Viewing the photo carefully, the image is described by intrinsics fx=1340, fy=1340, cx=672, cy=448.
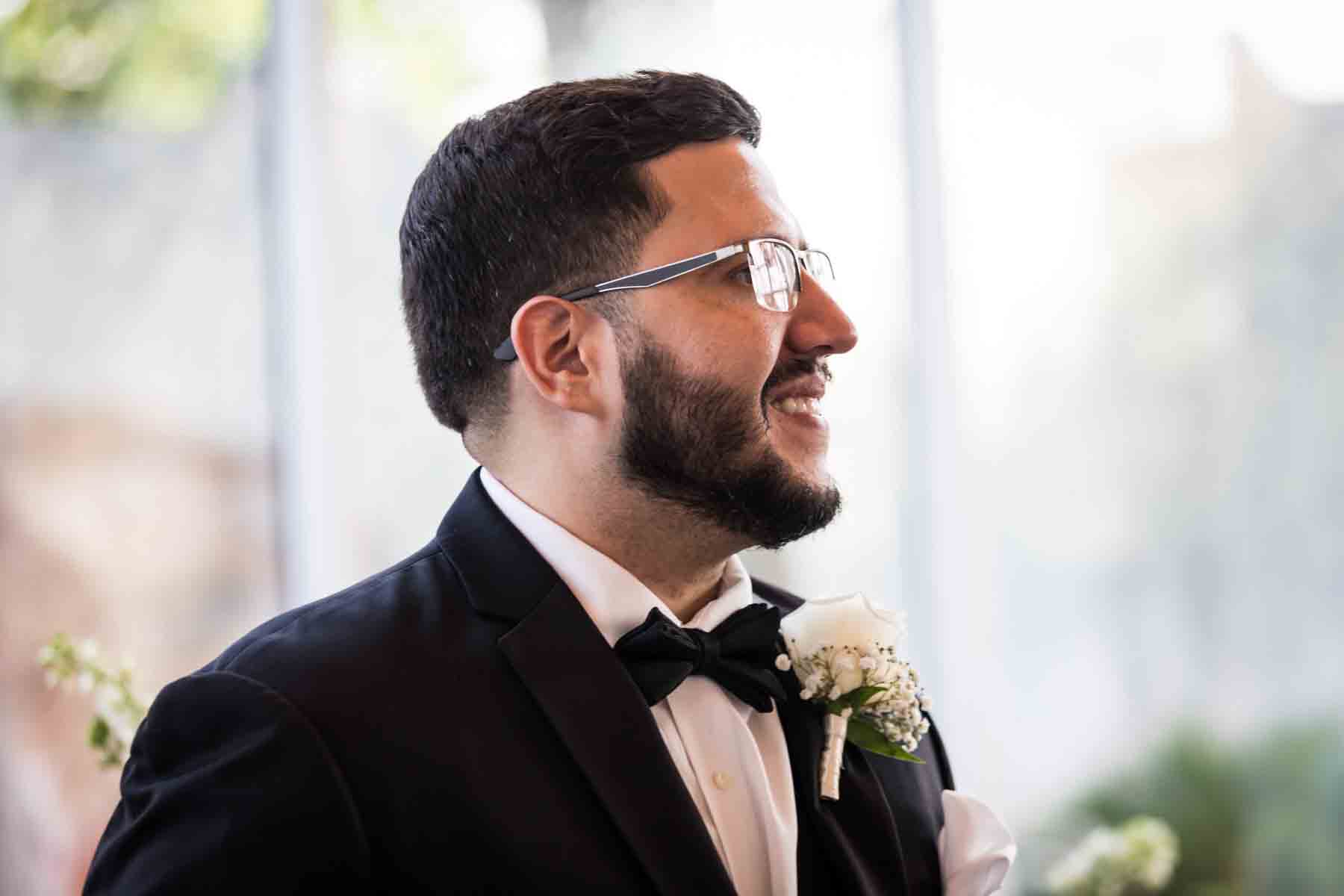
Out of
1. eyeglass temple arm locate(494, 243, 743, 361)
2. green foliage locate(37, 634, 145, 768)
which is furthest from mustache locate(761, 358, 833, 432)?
green foliage locate(37, 634, 145, 768)

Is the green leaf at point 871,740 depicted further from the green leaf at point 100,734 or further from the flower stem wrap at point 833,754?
the green leaf at point 100,734

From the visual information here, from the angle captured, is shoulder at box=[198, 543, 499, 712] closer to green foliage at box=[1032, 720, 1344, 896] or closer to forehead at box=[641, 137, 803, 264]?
forehead at box=[641, 137, 803, 264]

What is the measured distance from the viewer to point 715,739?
5.12 feet

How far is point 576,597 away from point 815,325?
460 mm

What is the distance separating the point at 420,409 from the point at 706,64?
1.25m

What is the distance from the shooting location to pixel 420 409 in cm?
361

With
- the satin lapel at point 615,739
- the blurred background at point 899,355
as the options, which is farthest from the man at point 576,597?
the blurred background at point 899,355

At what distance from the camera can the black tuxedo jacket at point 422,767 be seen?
1.27m

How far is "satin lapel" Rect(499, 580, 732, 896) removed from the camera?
138cm

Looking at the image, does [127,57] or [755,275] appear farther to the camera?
[127,57]

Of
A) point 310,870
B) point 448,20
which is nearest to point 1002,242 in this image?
point 448,20

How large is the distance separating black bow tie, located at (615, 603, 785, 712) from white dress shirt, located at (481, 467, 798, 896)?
3cm

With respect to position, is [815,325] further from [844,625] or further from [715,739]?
[715,739]

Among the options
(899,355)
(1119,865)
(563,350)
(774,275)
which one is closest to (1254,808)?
(1119,865)
